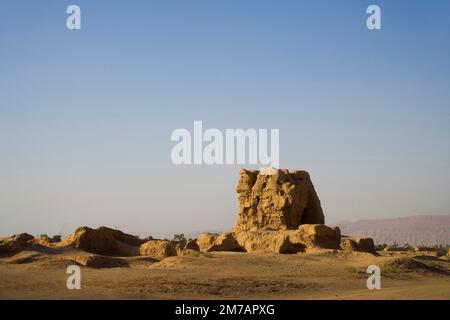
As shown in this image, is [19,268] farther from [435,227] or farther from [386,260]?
[435,227]

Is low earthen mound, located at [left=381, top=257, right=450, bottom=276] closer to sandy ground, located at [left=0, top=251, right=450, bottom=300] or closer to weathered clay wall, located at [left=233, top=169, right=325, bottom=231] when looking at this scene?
sandy ground, located at [left=0, top=251, right=450, bottom=300]

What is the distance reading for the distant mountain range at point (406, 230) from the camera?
119706mm

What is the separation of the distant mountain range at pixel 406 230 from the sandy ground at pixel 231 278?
97.3m

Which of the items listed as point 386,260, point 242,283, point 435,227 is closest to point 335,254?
point 386,260

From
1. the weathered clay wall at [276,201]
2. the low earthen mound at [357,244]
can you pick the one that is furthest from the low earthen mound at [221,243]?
the low earthen mound at [357,244]

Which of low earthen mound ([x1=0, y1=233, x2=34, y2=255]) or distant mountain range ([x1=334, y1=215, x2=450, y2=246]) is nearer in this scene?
low earthen mound ([x1=0, y1=233, x2=34, y2=255])

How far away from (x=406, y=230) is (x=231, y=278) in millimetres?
129851

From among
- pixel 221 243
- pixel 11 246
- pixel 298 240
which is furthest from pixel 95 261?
pixel 298 240

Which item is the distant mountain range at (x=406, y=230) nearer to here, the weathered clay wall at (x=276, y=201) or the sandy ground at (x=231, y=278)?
the weathered clay wall at (x=276, y=201)

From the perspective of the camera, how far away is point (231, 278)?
51.8ft

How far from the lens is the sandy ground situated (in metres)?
12.9

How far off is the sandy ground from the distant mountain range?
319ft

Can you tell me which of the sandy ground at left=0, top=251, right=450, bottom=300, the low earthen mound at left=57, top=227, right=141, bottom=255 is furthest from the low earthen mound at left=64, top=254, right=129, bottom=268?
the low earthen mound at left=57, top=227, right=141, bottom=255
